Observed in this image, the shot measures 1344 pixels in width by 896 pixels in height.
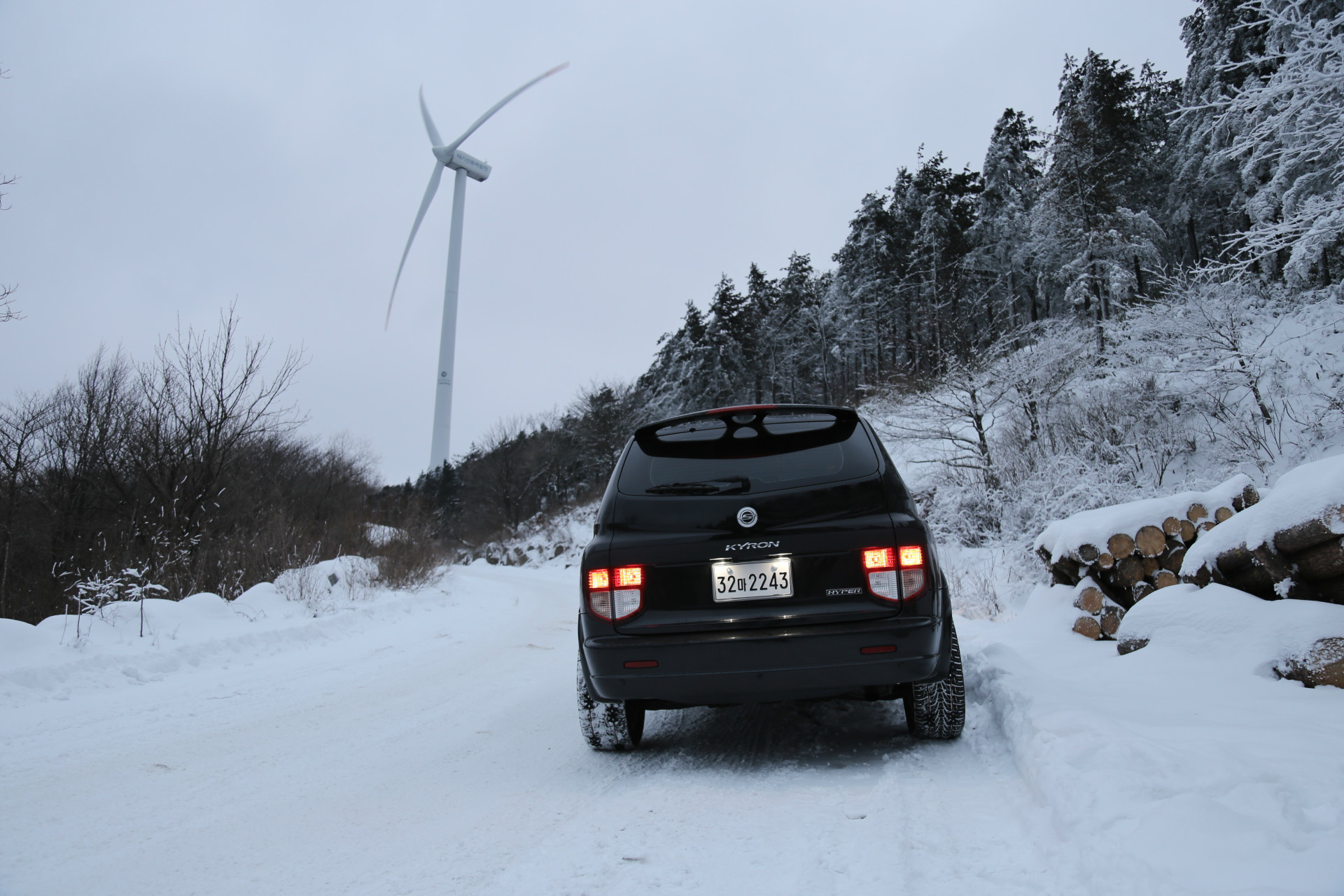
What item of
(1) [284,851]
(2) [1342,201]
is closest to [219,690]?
(1) [284,851]

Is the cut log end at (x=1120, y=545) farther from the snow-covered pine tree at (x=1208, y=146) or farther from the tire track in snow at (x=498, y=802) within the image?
the snow-covered pine tree at (x=1208, y=146)

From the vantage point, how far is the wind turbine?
3575 cm

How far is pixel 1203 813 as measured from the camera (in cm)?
213

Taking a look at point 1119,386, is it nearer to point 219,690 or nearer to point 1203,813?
point 1203,813

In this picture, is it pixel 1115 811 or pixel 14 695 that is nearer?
pixel 1115 811

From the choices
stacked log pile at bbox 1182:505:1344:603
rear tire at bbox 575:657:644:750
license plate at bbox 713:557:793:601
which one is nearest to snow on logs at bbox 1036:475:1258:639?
stacked log pile at bbox 1182:505:1344:603

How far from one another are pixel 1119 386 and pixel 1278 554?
13.7 metres

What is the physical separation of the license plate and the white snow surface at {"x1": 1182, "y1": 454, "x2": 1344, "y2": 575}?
2.64 metres

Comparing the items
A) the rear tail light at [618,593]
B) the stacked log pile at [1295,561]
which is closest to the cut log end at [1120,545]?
the stacked log pile at [1295,561]

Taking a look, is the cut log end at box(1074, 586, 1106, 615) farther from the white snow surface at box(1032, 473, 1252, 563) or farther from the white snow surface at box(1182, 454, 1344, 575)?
the white snow surface at box(1182, 454, 1344, 575)

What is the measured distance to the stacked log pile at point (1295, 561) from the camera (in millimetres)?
3471

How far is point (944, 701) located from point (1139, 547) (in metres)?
3.10

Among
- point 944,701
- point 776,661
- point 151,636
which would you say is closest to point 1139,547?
point 944,701

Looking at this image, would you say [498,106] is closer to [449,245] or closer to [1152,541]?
[449,245]
